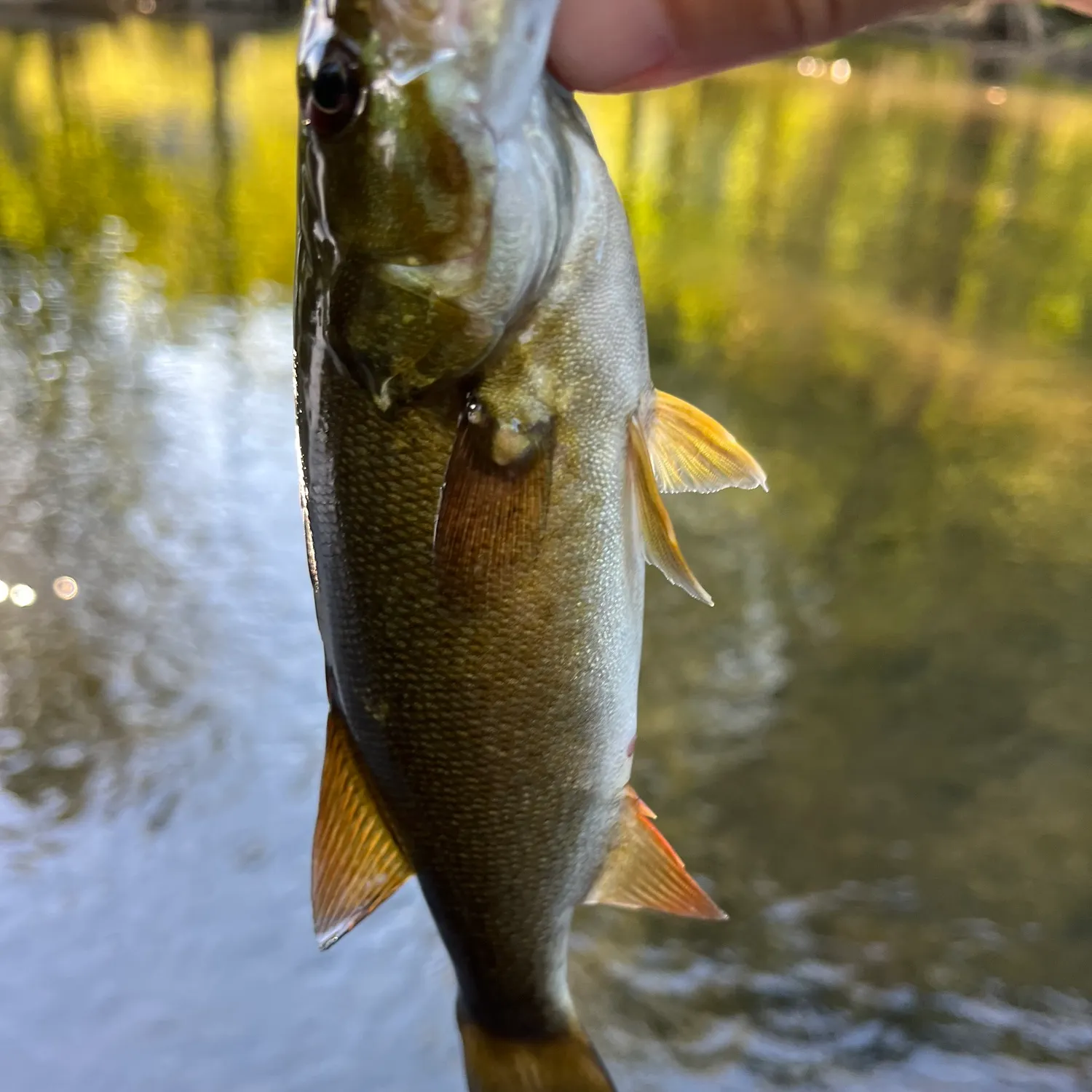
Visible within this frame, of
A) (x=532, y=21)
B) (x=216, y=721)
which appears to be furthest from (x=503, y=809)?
(x=216, y=721)

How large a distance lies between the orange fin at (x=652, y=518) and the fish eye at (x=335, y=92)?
50 cm

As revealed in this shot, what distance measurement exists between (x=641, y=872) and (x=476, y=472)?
715mm

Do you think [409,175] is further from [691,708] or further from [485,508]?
[691,708]

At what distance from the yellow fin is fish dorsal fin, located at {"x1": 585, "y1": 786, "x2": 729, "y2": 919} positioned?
1.67 feet

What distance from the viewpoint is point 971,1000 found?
283cm

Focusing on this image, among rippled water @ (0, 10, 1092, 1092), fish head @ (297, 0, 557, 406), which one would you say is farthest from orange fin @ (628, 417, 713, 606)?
rippled water @ (0, 10, 1092, 1092)

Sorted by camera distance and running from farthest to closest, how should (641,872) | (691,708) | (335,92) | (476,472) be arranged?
1. (691,708)
2. (641,872)
3. (476,472)
4. (335,92)

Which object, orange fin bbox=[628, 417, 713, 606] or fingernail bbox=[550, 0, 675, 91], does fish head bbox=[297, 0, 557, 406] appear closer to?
→ fingernail bbox=[550, 0, 675, 91]

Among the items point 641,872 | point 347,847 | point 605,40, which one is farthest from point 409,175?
point 641,872

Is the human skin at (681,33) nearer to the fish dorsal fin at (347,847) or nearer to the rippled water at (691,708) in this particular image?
the fish dorsal fin at (347,847)

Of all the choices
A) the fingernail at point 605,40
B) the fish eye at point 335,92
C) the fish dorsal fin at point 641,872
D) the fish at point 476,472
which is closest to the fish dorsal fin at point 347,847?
the fish at point 476,472

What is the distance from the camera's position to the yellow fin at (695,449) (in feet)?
4.35

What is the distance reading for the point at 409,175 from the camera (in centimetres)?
109

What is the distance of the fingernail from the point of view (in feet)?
3.67
